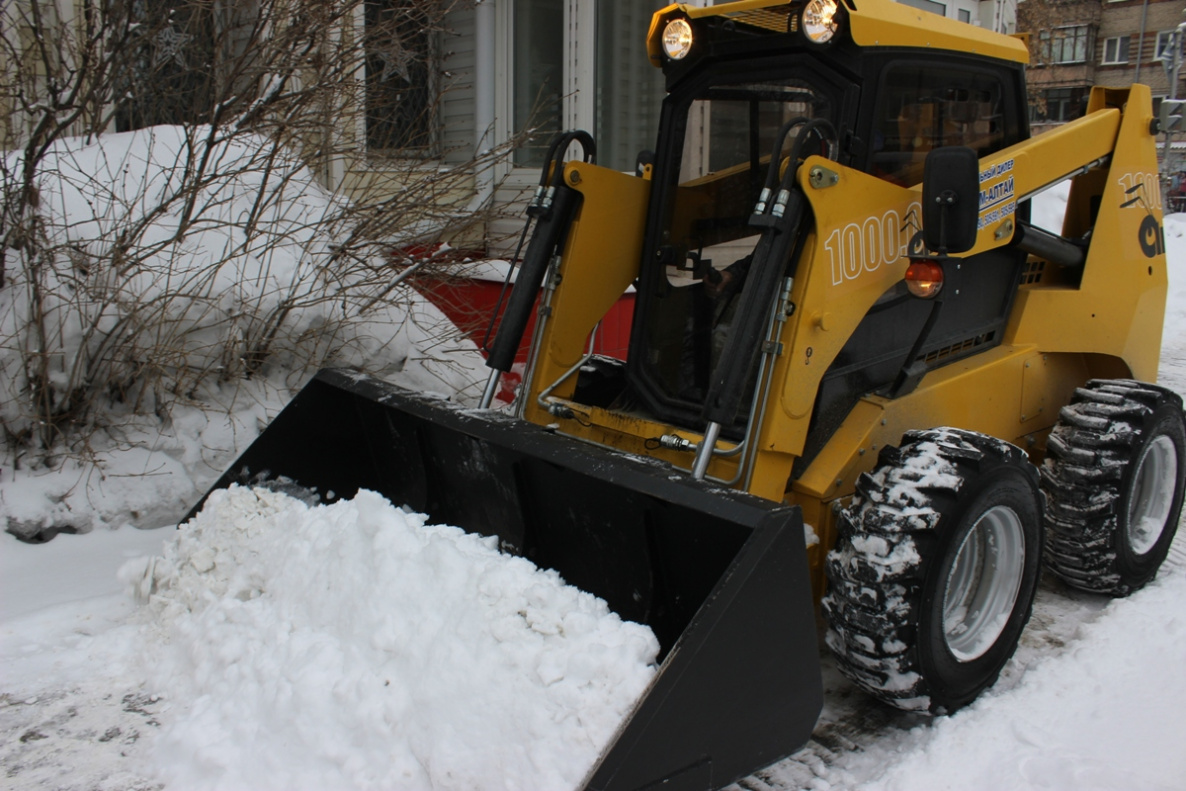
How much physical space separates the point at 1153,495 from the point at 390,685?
11.0 feet

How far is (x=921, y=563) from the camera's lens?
2.85 metres

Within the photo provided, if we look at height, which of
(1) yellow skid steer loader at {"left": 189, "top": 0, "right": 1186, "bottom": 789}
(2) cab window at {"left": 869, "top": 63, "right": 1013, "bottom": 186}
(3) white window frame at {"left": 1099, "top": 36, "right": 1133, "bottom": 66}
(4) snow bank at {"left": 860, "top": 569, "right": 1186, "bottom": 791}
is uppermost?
(3) white window frame at {"left": 1099, "top": 36, "right": 1133, "bottom": 66}

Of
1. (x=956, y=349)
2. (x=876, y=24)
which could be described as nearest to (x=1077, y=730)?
(x=956, y=349)

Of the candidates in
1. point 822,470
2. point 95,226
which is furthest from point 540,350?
point 95,226

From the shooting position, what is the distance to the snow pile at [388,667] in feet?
8.13

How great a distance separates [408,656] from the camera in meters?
2.70

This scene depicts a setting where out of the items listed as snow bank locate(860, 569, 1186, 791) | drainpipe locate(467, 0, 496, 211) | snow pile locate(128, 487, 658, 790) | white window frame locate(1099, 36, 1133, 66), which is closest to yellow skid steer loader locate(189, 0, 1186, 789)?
snow bank locate(860, 569, 1186, 791)

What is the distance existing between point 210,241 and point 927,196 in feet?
13.8

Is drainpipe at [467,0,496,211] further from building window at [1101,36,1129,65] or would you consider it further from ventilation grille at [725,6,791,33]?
building window at [1101,36,1129,65]

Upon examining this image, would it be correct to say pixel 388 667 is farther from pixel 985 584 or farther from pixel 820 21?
pixel 820 21

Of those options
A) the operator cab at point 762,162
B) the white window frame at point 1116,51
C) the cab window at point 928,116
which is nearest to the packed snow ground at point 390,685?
the operator cab at point 762,162

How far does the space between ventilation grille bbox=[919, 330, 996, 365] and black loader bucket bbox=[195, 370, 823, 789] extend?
4.69ft

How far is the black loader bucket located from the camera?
94.4 inches

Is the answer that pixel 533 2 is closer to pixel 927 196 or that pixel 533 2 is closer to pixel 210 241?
pixel 210 241
